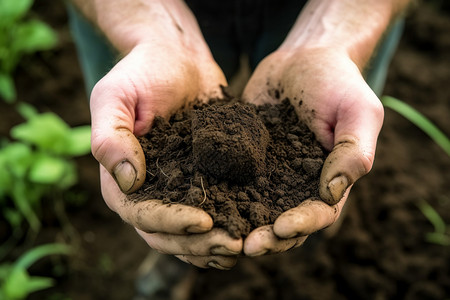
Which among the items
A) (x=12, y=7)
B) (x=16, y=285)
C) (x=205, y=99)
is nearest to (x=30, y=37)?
(x=12, y=7)

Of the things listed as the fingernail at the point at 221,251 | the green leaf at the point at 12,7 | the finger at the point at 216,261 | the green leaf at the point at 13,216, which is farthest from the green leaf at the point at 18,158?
the fingernail at the point at 221,251

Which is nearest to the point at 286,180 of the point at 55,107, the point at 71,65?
the point at 55,107

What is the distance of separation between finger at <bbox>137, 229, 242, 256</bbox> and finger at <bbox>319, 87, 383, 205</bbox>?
0.30 metres

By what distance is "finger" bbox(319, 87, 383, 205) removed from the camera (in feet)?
3.79

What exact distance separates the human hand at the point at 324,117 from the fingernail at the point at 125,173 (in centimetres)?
36

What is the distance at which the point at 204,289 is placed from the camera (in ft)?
7.46

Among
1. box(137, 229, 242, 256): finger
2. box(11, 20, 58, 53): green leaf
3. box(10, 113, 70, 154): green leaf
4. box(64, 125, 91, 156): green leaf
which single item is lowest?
box(64, 125, 91, 156): green leaf

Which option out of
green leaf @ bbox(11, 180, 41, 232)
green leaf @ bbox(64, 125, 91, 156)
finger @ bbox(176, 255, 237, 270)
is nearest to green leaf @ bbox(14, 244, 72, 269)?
green leaf @ bbox(11, 180, 41, 232)

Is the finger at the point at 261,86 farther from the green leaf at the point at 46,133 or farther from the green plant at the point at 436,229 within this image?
the green plant at the point at 436,229

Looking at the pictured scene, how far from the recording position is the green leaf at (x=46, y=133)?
6.82ft

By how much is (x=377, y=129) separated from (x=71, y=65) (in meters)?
2.63

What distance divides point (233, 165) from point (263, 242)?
24 cm

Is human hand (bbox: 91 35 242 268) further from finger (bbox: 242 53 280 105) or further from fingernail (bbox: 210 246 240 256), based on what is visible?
finger (bbox: 242 53 280 105)

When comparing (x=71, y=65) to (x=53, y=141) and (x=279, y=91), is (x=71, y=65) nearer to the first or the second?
(x=53, y=141)
